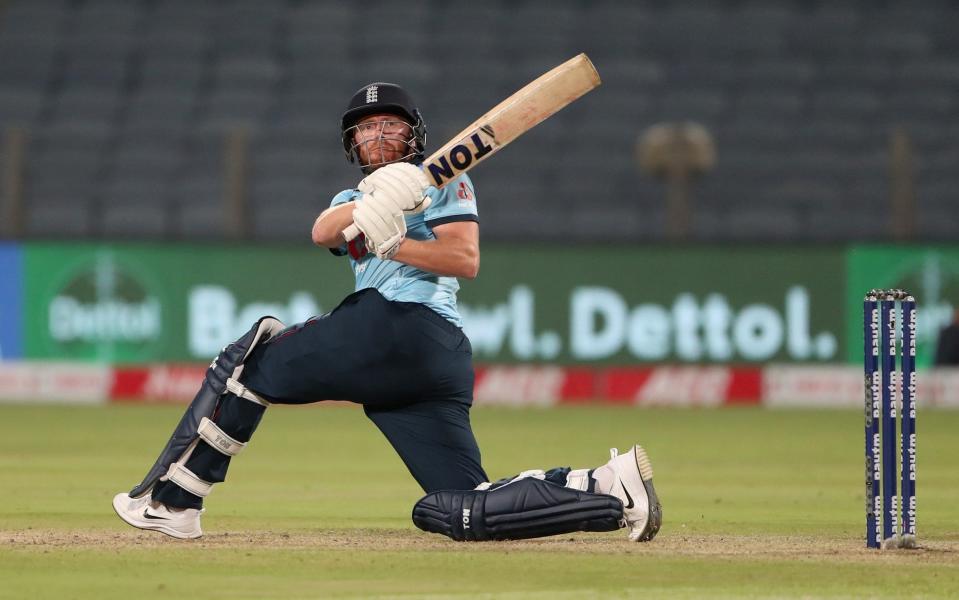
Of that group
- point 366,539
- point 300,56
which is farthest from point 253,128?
point 366,539

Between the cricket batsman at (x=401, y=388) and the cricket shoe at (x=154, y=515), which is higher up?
the cricket batsman at (x=401, y=388)

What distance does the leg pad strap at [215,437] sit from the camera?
19.0ft

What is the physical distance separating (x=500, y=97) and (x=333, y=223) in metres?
13.5

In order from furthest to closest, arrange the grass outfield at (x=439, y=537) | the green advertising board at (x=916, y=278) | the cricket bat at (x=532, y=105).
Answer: the green advertising board at (x=916, y=278) < the cricket bat at (x=532, y=105) < the grass outfield at (x=439, y=537)

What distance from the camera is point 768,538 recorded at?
20.6 feet

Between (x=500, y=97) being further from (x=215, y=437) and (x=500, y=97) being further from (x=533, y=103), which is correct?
(x=215, y=437)

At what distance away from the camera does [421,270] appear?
5871mm

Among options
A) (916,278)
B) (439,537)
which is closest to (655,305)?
(916,278)

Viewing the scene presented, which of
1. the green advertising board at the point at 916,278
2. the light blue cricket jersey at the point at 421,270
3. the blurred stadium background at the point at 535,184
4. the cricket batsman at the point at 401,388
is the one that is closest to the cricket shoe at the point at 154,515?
the cricket batsman at the point at 401,388

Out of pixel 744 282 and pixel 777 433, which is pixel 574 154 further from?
pixel 777 433

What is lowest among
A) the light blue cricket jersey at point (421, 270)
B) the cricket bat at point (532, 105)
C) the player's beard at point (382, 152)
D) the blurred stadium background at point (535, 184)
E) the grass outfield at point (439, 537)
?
the grass outfield at point (439, 537)

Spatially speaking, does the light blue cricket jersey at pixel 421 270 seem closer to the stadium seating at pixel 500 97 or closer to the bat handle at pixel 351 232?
the bat handle at pixel 351 232

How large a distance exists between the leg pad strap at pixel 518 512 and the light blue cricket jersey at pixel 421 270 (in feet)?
1.98

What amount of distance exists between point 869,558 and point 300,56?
15.1 meters
